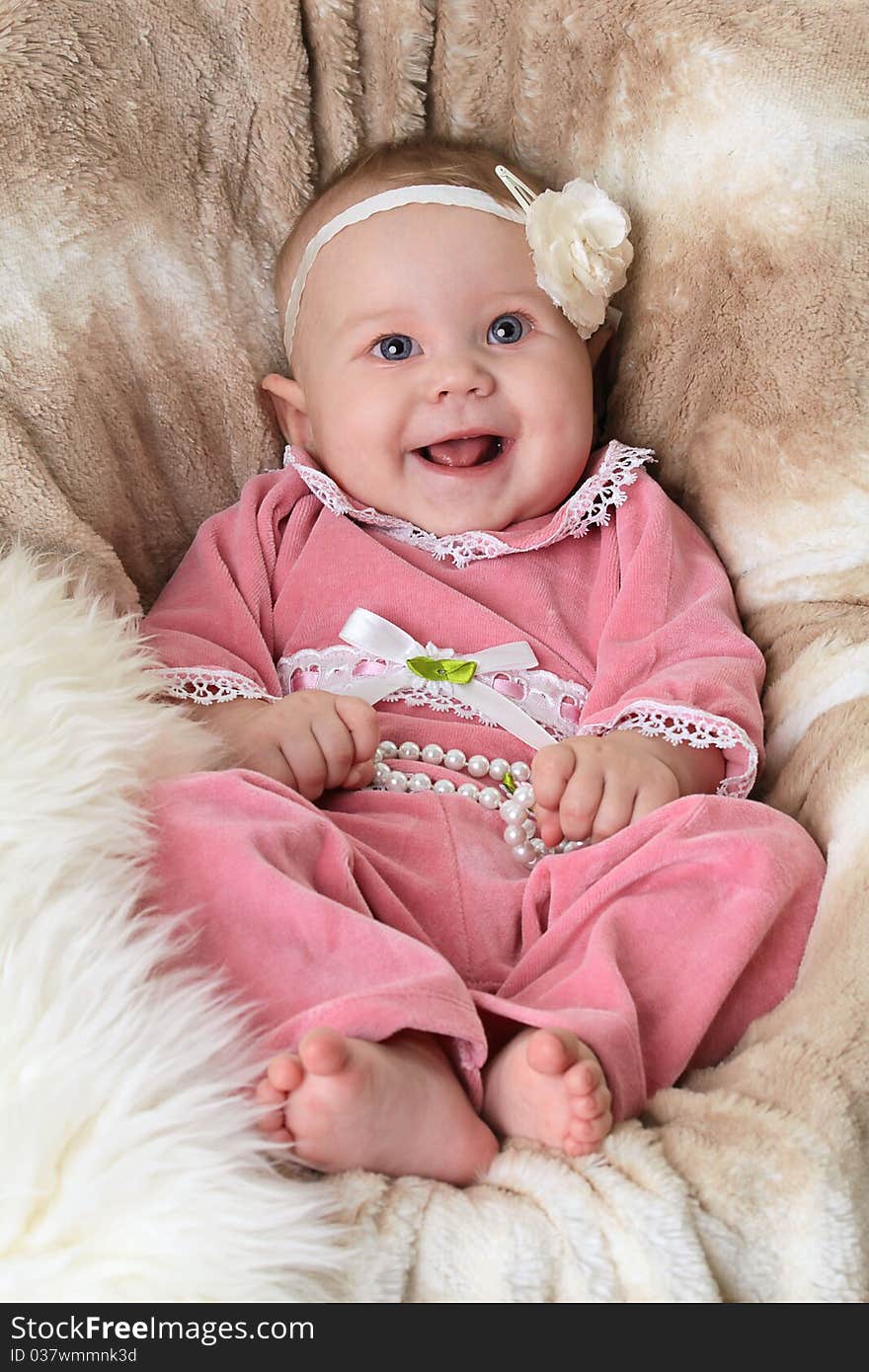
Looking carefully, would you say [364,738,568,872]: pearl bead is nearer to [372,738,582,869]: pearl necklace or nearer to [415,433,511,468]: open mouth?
[372,738,582,869]: pearl necklace

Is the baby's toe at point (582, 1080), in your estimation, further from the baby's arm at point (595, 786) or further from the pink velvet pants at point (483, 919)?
the baby's arm at point (595, 786)

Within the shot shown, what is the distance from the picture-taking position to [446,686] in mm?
1395

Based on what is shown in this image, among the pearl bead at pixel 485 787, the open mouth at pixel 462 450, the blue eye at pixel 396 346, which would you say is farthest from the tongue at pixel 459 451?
the pearl bead at pixel 485 787

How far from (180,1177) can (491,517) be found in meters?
0.87

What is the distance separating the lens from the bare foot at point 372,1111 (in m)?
0.87

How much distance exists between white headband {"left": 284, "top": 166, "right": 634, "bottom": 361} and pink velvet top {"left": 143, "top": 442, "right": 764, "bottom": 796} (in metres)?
0.17

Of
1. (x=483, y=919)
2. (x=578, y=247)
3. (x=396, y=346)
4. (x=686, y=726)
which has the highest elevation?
(x=578, y=247)

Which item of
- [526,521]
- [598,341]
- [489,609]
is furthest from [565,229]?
[489,609]

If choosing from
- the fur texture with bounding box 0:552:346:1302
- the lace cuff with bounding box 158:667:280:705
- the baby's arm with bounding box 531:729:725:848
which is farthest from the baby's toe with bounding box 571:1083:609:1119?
the lace cuff with bounding box 158:667:280:705

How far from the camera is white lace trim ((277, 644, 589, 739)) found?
1396 mm

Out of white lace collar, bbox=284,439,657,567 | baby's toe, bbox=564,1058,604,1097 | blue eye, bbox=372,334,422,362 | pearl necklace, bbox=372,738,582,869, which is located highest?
blue eye, bbox=372,334,422,362

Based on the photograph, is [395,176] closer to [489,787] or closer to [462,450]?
[462,450]

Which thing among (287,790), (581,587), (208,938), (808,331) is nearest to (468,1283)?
(208,938)

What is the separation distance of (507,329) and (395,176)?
22cm
